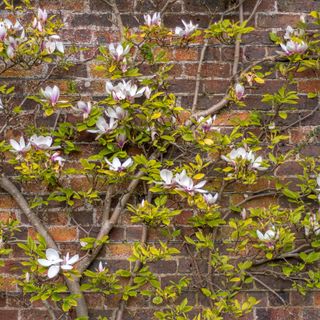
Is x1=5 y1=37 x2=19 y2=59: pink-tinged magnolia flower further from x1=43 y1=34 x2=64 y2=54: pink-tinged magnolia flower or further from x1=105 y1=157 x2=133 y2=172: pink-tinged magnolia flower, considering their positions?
x1=105 y1=157 x2=133 y2=172: pink-tinged magnolia flower

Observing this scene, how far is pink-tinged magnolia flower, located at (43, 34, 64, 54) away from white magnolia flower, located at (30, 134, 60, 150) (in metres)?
0.34

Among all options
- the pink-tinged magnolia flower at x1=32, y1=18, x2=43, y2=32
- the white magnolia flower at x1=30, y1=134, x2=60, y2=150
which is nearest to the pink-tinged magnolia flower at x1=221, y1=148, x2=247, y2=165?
the white magnolia flower at x1=30, y1=134, x2=60, y2=150

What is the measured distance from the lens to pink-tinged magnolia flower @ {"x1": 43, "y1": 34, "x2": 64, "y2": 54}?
2462 millimetres

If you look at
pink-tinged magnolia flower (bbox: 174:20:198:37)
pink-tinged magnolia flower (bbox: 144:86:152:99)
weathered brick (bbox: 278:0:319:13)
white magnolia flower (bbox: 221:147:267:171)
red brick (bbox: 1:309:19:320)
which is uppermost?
weathered brick (bbox: 278:0:319:13)

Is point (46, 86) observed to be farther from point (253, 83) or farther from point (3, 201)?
point (253, 83)

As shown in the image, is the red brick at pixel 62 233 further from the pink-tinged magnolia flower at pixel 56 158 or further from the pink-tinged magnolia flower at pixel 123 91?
the pink-tinged magnolia flower at pixel 123 91

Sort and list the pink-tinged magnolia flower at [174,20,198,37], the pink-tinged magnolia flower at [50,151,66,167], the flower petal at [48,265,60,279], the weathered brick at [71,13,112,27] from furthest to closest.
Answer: the weathered brick at [71,13,112,27] → the pink-tinged magnolia flower at [174,20,198,37] → the pink-tinged magnolia flower at [50,151,66,167] → the flower petal at [48,265,60,279]

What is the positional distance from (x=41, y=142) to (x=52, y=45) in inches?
15.5

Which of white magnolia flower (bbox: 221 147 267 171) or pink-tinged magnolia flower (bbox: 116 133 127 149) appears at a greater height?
pink-tinged magnolia flower (bbox: 116 133 127 149)

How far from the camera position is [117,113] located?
2.50 metres

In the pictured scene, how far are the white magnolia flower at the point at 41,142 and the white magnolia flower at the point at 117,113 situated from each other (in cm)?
25

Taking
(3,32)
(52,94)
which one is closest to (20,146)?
(52,94)

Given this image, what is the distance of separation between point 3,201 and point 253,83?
1.17m

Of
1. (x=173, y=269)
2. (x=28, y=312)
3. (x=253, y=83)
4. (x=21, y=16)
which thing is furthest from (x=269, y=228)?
(x=21, y=16)
